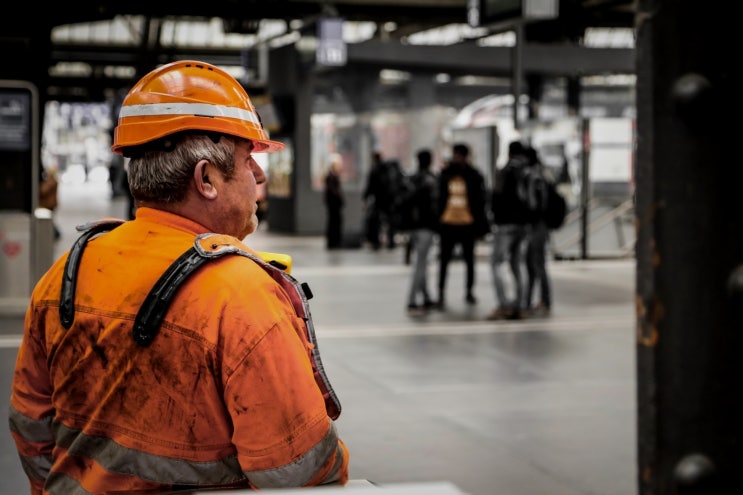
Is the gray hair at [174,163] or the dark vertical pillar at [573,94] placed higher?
the dark vertical pillar at [573,94]

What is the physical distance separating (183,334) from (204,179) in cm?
33

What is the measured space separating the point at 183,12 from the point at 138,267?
25941 millimetres

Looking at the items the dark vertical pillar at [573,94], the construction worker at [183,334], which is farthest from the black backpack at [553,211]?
the dark vertical pillar at [573,94]

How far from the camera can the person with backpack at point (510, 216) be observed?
1273cm

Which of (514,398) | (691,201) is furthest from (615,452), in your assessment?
(691,201)

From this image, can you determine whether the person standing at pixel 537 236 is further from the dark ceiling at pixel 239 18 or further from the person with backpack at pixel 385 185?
the person with backpack at pixel 385 185

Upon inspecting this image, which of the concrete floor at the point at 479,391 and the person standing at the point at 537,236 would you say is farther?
the person standing at the point at 537,236

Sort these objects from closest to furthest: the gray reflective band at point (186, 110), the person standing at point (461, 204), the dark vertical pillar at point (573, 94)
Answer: the gray reflective band at point (186, 110)
the person standing at point (461, 204)
the dark vertical pillar at point (573, 94)

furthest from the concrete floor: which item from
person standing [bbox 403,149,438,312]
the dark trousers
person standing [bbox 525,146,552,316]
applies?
person standing [bbox 403,149,438,312]

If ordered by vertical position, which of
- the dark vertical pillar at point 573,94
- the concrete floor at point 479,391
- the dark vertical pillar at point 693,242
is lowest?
the concrete floor at point 479,391

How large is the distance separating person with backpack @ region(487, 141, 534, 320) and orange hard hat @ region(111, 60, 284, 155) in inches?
416

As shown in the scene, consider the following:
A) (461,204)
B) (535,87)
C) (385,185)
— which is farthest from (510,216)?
(535,87)

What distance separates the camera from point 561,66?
30828 mm

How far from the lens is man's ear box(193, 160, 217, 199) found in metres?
2.23
